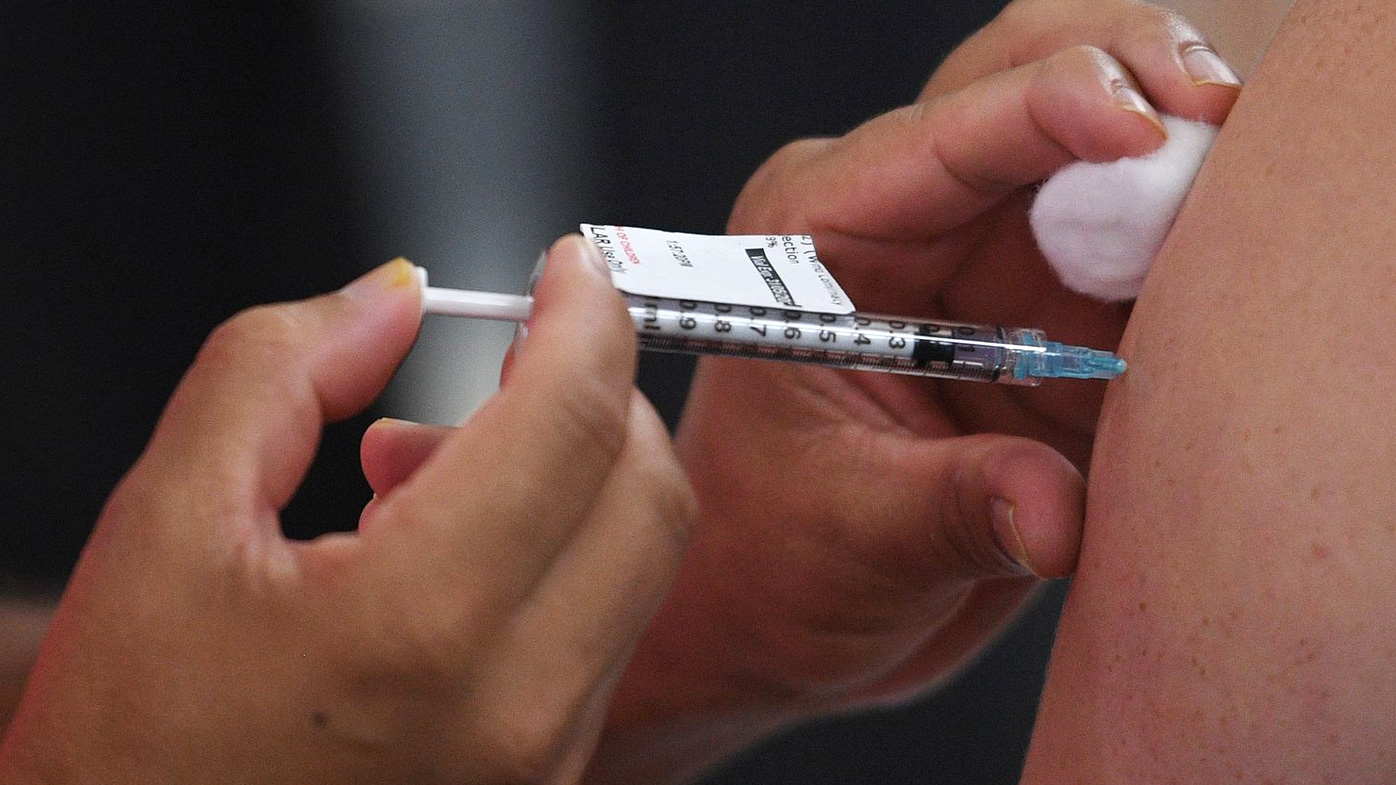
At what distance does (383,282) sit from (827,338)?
254 millimetres

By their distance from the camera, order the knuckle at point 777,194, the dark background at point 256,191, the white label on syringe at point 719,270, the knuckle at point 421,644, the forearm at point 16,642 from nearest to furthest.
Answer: the knuckle at point 421,644 < the white label on syringe at point 719,270 < the knuckle at point 777,194 < the forearm at point 16,642 < the dark background at point 256,191

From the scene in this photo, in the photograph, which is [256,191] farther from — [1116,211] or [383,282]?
[1116,211]

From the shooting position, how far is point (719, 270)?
0.63 meters

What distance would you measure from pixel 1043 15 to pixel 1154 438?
14.3 inches

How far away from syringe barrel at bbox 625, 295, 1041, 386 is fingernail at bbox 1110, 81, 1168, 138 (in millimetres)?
150

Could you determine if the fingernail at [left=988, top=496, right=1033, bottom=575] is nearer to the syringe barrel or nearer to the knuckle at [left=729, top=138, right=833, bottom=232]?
the syringe barrel

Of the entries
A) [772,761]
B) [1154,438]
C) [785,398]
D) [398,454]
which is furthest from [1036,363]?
[772,761]

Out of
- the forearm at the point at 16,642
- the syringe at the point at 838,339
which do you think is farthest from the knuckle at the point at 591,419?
the forearm at the point at 16,642

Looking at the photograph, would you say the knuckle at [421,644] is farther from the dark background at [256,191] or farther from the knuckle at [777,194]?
the dark background at [256,191]

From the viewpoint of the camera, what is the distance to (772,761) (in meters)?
1.43

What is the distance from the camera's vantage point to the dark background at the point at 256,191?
52.9 inches

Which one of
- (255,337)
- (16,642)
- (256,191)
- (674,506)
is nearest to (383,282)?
(255,337)

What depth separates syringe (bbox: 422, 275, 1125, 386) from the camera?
2.05 feet

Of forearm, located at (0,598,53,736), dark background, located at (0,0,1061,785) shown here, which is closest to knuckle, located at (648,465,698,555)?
forearm, located at (0,598,53,736)
